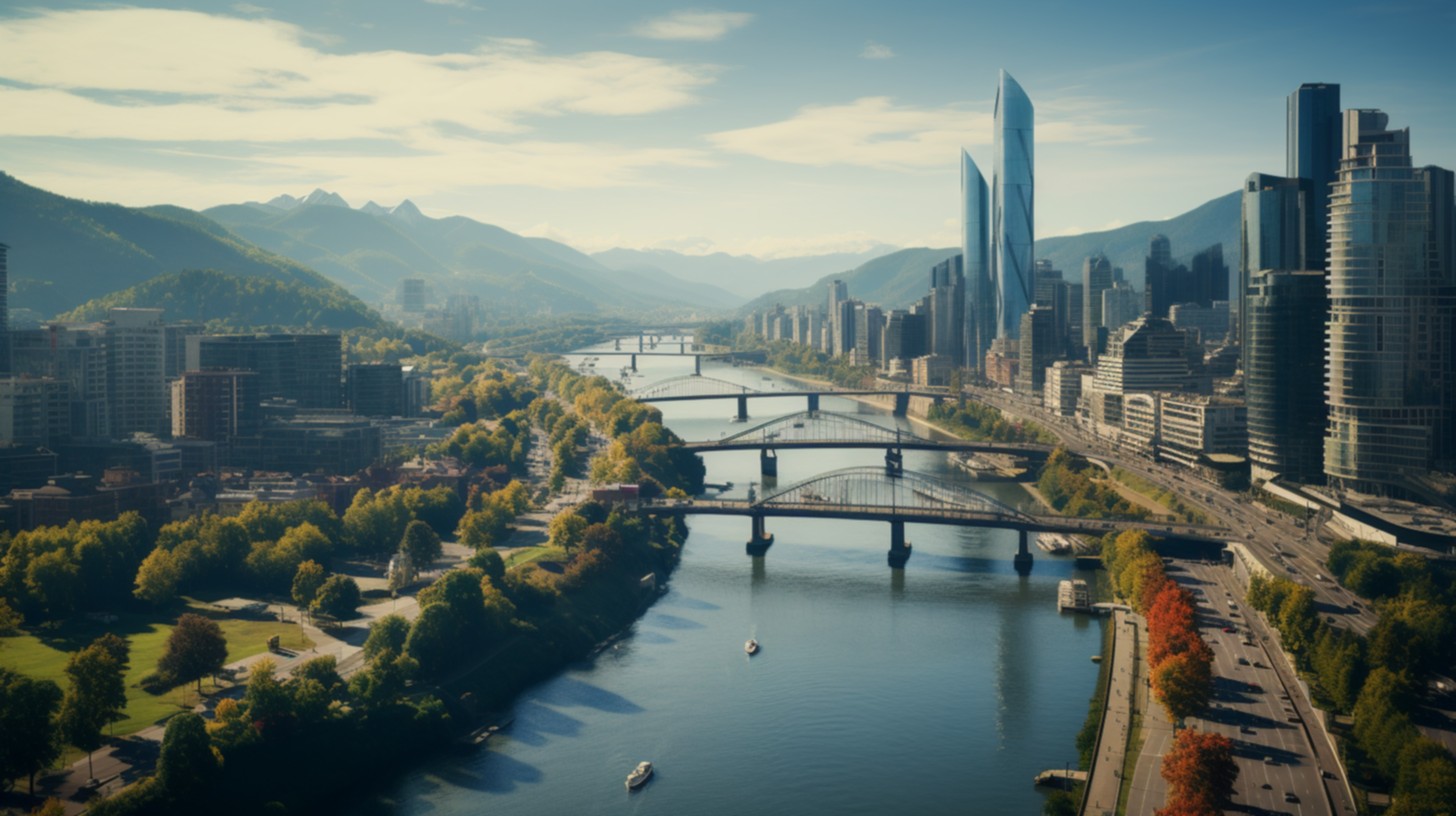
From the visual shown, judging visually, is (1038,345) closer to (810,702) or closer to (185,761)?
(810,702)

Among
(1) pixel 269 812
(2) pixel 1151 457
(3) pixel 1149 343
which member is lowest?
(1) pixel 269 812

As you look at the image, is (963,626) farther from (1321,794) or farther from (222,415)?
(222,415)

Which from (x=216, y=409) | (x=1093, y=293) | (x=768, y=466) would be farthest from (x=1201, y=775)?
(x=1093, y=293)

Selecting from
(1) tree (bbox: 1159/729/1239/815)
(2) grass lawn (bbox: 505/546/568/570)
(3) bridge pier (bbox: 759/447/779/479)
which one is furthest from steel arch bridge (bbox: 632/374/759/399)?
(1) tree (bbox: 1159/729/1239/815)

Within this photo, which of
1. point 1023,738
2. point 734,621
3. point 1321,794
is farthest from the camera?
point 734,621

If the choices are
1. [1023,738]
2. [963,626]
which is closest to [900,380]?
[963,626]

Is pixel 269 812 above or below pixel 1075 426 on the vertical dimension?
below

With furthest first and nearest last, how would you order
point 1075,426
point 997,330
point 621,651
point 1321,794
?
point 997,330, point 1075,426, point 621,651, point 1321,794

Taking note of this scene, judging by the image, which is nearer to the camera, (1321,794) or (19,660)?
(1321,794)
